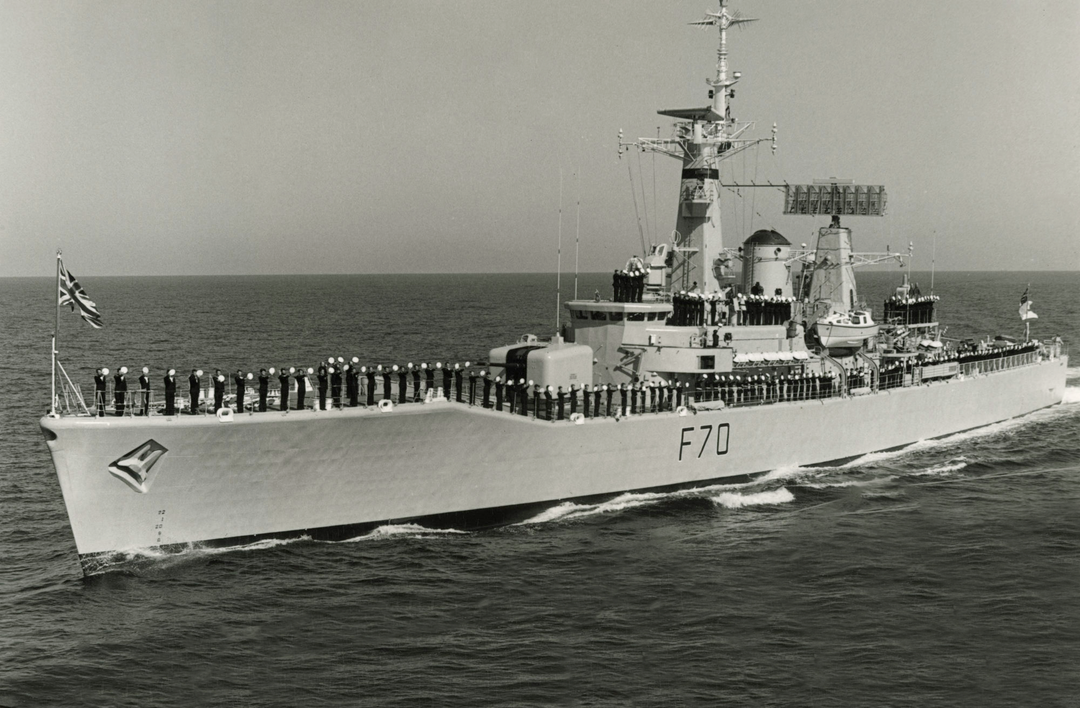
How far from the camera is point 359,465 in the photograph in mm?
22781

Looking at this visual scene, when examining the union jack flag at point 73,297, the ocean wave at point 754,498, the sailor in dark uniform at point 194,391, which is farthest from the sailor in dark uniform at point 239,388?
the ocean wave at point 754,498

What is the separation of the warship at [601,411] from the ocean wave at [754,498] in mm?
1036

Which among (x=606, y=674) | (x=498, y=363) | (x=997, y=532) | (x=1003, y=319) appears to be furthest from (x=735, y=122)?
(x=1003, y=319)

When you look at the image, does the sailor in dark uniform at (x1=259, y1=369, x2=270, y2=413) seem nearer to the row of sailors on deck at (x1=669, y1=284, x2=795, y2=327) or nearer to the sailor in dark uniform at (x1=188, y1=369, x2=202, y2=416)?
the sailor in dark uniform at (x1=188, y1=369, x2=202, y2=416)

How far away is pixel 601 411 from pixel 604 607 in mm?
9124

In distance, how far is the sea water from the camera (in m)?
16.1

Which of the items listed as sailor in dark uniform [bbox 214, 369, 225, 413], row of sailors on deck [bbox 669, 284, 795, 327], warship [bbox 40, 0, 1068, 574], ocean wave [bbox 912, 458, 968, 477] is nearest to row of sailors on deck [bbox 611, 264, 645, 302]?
warship [bbox 40, 0, 1068, 574]

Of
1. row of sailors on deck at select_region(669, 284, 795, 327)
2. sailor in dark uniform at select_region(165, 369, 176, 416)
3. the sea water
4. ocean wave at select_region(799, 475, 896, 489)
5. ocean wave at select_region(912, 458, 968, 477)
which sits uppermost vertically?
row of sailors on deck at select_region(669, 284, 795, 327)

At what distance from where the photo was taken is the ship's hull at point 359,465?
20281mm

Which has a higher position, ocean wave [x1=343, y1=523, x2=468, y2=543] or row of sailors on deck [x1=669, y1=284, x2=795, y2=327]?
row of sailors on deck [x1=669, y1=284, x2=795, y2=327]

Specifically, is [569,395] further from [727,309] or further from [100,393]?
[100,393]

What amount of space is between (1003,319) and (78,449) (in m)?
90.5

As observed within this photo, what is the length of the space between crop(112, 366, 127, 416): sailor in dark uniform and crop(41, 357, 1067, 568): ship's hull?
0.72m

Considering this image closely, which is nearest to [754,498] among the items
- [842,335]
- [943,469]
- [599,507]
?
[599,507]
